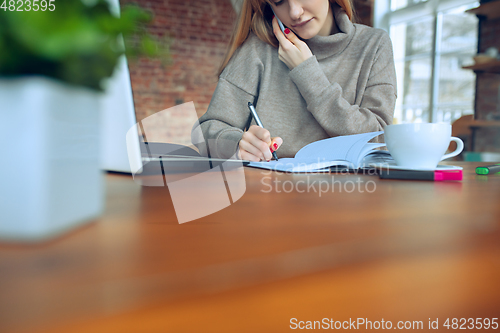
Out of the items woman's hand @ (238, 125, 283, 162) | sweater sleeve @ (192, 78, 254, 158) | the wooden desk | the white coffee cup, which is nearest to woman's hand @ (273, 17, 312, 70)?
sweater sleeve @ (192, 78, 254, 158)

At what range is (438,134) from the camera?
0.46 m

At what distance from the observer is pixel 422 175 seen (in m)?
0.42

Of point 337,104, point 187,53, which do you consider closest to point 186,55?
point 187,53

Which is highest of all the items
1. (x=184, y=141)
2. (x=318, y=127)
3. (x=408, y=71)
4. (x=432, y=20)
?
(x=432, y=20)

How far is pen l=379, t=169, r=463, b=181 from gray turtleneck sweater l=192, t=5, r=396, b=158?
522 mm

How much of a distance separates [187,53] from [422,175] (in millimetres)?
3347

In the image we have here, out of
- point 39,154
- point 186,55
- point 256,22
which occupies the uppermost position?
point 186,55

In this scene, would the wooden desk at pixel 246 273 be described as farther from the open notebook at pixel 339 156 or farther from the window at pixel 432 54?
the window at pixel 432 54

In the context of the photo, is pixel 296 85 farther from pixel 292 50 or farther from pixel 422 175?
pixel 422 175

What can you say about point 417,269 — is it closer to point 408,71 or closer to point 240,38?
point 240,38

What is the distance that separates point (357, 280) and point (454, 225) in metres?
0.11

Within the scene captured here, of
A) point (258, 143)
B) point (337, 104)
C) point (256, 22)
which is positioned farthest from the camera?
point (256, 22)

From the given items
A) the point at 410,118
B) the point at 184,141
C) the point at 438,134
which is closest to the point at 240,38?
the point at 438,134

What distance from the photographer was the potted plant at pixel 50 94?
0.11m
